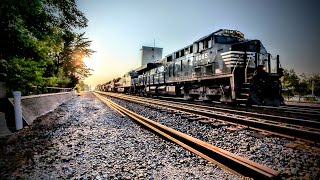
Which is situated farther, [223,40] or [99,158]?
[223,40]

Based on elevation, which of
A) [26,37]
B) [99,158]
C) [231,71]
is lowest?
[99,158]

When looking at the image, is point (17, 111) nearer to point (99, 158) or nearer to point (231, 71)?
point (99, 158)

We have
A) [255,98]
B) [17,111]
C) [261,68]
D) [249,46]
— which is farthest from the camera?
[249,46]

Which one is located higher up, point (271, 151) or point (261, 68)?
point (261, 68)

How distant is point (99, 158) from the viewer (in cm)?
324

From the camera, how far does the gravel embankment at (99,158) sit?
2.62 m

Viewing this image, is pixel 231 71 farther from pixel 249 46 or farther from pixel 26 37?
pixel 26 37

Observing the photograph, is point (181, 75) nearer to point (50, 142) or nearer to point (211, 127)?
point (211, 127)

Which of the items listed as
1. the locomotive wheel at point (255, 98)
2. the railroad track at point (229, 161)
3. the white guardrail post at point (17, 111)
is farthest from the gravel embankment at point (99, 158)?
Result: the locomotive wheel at point (255, 98)

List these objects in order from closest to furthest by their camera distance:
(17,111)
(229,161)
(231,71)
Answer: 1. (229,161)
2. (17,111)
3. (231,71)

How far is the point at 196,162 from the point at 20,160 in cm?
275

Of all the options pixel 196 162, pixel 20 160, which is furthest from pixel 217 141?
pixel 20 160

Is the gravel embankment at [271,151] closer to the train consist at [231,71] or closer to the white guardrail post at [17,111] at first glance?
the white guardrail post at [17,111]

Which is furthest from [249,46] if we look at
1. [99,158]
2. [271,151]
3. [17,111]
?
[17,111]
